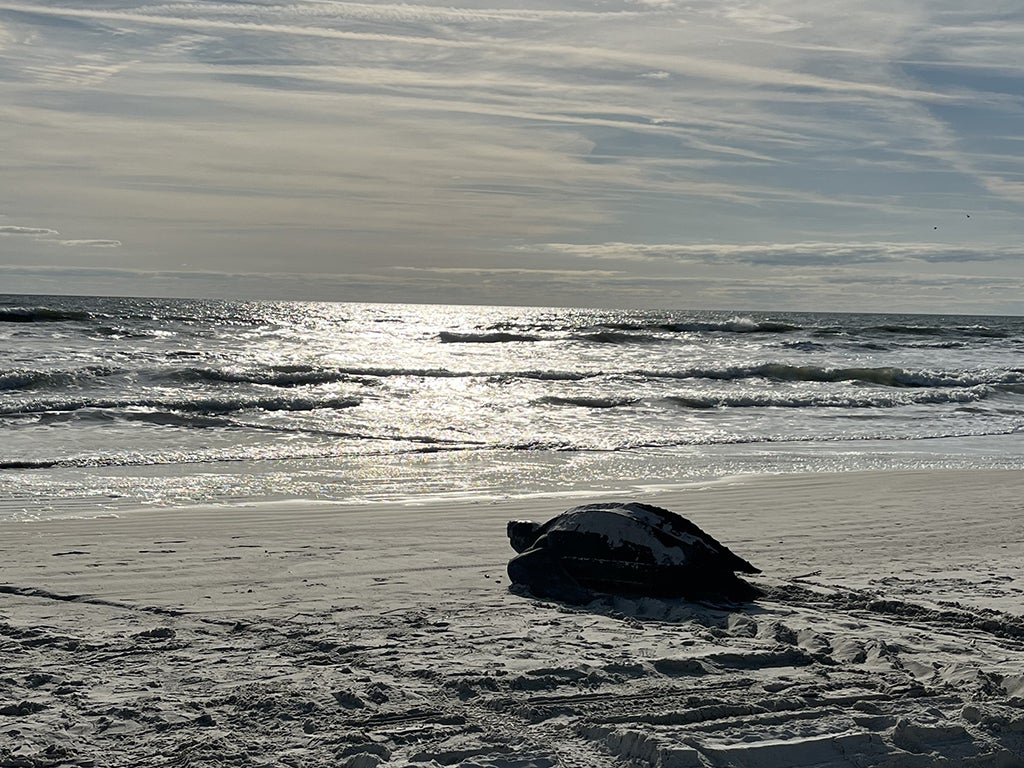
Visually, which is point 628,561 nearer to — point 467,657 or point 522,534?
Answer: point 522,534

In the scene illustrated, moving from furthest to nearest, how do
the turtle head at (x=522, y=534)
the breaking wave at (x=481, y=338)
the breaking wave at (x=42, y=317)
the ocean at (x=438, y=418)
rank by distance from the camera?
the breaking wave at (x=481, y=338)
the breaking wave at (x=42, y=317)
the ocean at (x=438, y=418)
the turtle head at (x=522, y=534)

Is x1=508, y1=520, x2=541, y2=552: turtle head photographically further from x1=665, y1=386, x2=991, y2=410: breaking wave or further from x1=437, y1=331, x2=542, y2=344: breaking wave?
x1=437, y1=331, x2=542, y2=344: breaking wave

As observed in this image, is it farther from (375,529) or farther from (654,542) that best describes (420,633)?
(375,529)

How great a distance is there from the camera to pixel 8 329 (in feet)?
107

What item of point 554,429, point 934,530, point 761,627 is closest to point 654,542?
point 761,627

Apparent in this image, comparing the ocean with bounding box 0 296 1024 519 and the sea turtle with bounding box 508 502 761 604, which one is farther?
the ocean with bounding box 0 296 1024 519

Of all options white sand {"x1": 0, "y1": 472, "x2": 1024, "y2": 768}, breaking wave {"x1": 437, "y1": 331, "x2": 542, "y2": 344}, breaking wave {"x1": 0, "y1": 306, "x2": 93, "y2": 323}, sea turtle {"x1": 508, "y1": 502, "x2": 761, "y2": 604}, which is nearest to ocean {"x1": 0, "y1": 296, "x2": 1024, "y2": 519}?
white sand {"x1": 0, "y1": 472, "x2": 1024, "y2": 768}

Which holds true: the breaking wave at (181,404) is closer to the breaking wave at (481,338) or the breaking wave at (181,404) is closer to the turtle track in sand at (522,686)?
the turtle track in sand at (522,686)

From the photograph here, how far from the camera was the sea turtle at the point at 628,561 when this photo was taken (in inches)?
217

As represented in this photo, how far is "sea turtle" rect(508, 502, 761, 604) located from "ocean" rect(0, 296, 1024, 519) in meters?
3.53

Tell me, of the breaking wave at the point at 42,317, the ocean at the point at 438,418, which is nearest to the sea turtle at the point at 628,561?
the ocean at the point at 438,418

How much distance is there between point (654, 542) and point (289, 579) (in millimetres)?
2191

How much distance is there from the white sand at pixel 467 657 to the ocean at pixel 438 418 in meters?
2.64

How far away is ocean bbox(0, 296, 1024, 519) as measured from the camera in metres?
10.2
